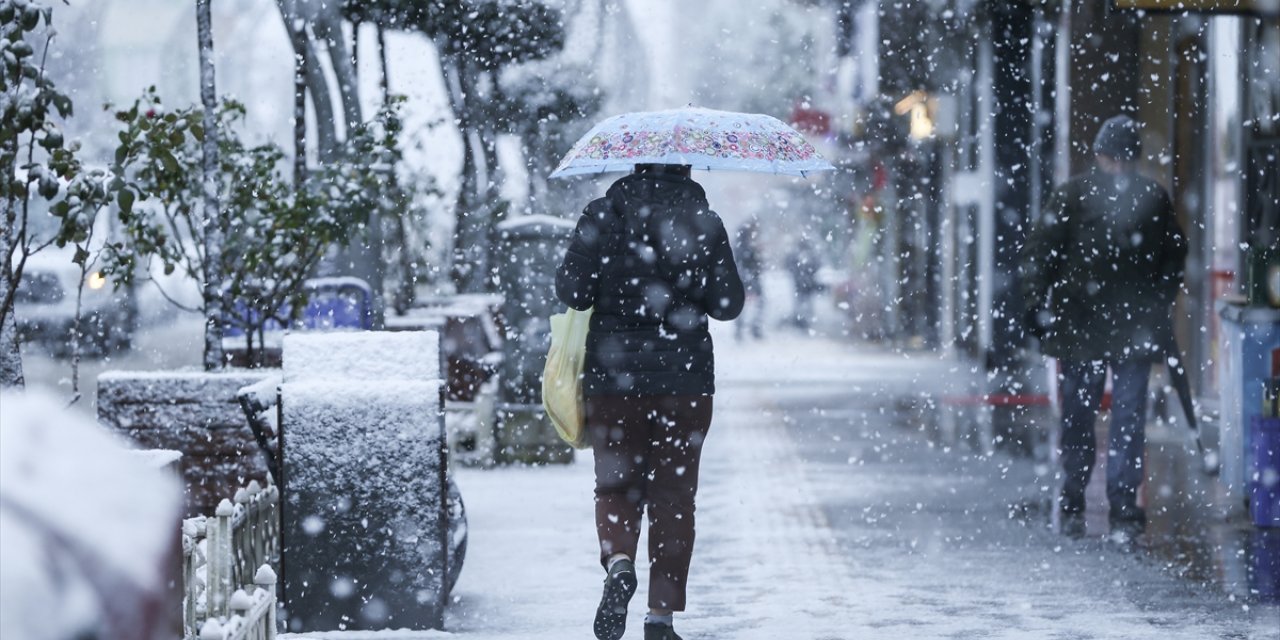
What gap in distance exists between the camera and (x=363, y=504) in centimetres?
607

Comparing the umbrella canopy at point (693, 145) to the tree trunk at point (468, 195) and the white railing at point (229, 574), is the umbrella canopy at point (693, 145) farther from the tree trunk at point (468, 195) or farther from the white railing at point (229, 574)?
the tree trunk at point (468, 195)

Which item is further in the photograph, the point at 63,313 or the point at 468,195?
the point at 63,313

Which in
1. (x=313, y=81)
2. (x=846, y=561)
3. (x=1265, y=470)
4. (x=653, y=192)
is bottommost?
(x=846, y=561)

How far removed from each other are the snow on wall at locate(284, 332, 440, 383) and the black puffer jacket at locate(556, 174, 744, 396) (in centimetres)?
57

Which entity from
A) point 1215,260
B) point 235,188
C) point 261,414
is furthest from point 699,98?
point 261,414

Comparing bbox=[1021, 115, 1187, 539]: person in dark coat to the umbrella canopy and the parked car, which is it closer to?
the umbrella canopy

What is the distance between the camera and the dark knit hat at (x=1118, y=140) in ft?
28.6

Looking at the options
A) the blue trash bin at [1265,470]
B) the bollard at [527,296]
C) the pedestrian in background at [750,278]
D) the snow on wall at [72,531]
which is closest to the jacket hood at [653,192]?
the blue trash bin at [1265,470]

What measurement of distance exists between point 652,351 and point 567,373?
1.08ft

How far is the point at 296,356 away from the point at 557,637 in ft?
4.11

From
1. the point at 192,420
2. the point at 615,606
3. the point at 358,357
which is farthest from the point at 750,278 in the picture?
the point at 615,606

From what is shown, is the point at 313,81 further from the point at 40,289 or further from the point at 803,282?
the point at 803,282

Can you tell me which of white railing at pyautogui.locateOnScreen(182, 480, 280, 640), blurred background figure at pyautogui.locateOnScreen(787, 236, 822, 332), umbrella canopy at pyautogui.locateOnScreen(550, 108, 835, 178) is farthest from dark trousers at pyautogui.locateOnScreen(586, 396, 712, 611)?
blurred background figure at pyautogui.locateOnScreen(787, 236, 822, 332)

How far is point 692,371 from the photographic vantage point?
6016 mm
